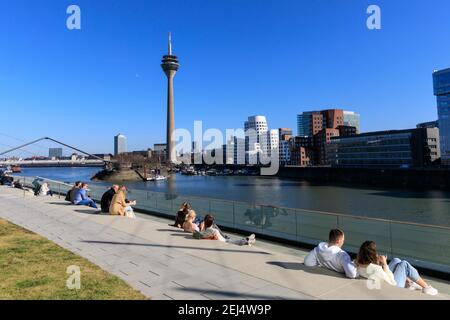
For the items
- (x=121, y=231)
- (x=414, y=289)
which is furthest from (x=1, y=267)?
(x=414, y=289)

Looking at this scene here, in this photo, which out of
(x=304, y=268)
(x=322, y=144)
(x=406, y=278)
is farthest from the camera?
(x=322, y=144)

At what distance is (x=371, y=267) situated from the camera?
233 inches

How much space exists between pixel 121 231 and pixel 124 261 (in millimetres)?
3290

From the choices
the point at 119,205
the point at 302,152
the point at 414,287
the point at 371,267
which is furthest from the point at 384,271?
the point at 302,152

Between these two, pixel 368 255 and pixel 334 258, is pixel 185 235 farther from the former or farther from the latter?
pixel 368 255

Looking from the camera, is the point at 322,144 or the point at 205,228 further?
the point at 322,144

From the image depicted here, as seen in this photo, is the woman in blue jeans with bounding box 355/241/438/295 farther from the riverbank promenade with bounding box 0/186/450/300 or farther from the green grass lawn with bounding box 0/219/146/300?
the green grass lawn with bounding box 0/219/146/300

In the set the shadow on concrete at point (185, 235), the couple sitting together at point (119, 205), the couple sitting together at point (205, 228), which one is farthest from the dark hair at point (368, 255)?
the couple sitting together at point (119, 205)

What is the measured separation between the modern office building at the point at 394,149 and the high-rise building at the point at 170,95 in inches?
2934

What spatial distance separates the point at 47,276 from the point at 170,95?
164 meters

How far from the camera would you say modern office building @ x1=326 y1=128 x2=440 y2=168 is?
349 feet
